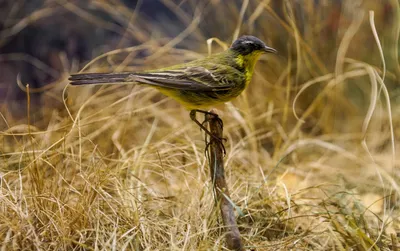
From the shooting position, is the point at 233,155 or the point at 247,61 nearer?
the point at 247,61

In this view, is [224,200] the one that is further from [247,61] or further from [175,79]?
[247,61]

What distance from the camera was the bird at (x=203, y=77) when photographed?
236cm

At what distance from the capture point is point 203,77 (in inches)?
97.7

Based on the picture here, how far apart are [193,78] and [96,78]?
42cm

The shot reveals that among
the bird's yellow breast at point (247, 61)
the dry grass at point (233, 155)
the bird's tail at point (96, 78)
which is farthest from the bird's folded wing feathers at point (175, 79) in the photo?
the dry grass at point (233, 155)

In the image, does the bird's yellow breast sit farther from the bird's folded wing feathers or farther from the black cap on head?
the bird's folded wing feathers

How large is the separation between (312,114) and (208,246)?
2.20 metres

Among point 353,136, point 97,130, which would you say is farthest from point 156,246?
point 353,136

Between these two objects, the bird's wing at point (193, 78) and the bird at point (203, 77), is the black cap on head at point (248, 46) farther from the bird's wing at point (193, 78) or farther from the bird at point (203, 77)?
the bird's wing at point (193, 78)

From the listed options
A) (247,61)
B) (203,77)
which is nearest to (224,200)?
(203,77)

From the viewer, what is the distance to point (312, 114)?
4.39m

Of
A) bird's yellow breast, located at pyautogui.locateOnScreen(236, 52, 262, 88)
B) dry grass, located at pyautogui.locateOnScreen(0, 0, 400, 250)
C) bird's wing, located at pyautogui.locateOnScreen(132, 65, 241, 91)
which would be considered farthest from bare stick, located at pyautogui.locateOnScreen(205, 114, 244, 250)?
bird's yellow breast, located at pyautogui.locateOnScreen(236, 52, 262, 88)

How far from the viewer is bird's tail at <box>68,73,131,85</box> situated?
221 cm

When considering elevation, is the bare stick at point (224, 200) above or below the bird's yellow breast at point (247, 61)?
below
